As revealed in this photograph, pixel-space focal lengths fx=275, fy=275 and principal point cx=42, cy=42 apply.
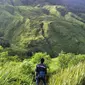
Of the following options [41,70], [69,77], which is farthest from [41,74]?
[69,77]

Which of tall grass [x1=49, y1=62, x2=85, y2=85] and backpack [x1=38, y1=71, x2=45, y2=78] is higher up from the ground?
tall grass [x1=49, y1=62, x2=85, y2=85]

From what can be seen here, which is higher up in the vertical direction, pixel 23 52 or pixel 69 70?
pixel 69 70

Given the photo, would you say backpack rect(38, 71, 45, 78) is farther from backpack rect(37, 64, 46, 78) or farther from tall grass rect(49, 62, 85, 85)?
tall grass rect(49, 62, 85, 85)

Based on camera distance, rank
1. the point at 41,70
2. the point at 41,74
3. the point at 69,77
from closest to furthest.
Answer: the point at 69,77
the point at 41,74
the point at 41,70

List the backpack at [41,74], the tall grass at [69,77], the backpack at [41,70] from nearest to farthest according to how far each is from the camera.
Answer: the tall grass at [69,77]
the backpack at [41,74]
the backpack at [41,70]

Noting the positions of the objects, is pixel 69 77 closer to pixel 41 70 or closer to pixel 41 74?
pixel 41 74

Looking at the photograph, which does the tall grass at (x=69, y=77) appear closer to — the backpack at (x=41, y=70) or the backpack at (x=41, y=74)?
the backpack at (x=41, y=74)

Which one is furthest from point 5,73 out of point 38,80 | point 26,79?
point 38,80

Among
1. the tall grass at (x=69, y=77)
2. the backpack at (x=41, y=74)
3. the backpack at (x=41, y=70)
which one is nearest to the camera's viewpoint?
the tall grass at (x=69, y=77)

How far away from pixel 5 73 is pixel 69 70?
1.80m

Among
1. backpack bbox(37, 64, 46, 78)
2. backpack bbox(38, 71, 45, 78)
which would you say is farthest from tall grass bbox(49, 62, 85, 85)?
backpack bbox(37, 64, 46, 78)

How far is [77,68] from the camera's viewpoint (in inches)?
301

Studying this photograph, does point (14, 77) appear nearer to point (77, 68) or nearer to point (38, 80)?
point (77, 68)

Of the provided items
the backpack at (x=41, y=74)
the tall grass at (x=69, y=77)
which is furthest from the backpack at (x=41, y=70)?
the tall grass at (x=69, y=77)
